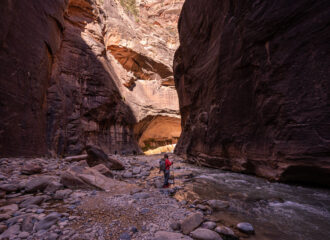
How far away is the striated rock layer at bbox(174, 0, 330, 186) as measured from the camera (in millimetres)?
3953

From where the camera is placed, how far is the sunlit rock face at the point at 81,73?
257 inches

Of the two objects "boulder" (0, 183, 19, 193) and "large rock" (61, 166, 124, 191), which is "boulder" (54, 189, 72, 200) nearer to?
"large rock" (61, 166, 124, 191)

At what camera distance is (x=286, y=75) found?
4652mm

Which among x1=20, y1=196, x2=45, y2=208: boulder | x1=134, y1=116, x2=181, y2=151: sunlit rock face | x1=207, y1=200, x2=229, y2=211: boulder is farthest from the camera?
x1=134, y1=116, x2=181, y2=151: sunlit rock face

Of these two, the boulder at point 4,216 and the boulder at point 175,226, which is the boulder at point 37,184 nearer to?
the boulder at point 4,216

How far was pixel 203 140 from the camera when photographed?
9.09 meters

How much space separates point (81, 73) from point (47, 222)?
15.2 meters

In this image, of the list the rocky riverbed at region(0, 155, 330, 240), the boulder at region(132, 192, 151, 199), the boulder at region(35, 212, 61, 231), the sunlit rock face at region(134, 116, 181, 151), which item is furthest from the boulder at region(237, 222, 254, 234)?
the sunlit rock face at region(134, 116, 181, 151)

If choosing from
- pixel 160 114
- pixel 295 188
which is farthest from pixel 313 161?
pixel 160 114

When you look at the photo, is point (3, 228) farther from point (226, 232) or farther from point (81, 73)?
point (81, 73)

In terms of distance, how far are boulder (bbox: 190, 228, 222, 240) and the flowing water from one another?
518 millimetres

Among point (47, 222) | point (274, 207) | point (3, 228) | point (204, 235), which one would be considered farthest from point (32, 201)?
point (274, 207)

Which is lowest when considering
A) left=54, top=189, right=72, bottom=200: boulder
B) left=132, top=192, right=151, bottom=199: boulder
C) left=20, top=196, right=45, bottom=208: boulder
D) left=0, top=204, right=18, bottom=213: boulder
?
left=132, top=192, right=151, bottom=199: boulder

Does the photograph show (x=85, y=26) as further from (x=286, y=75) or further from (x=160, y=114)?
(x=286, y=75)
